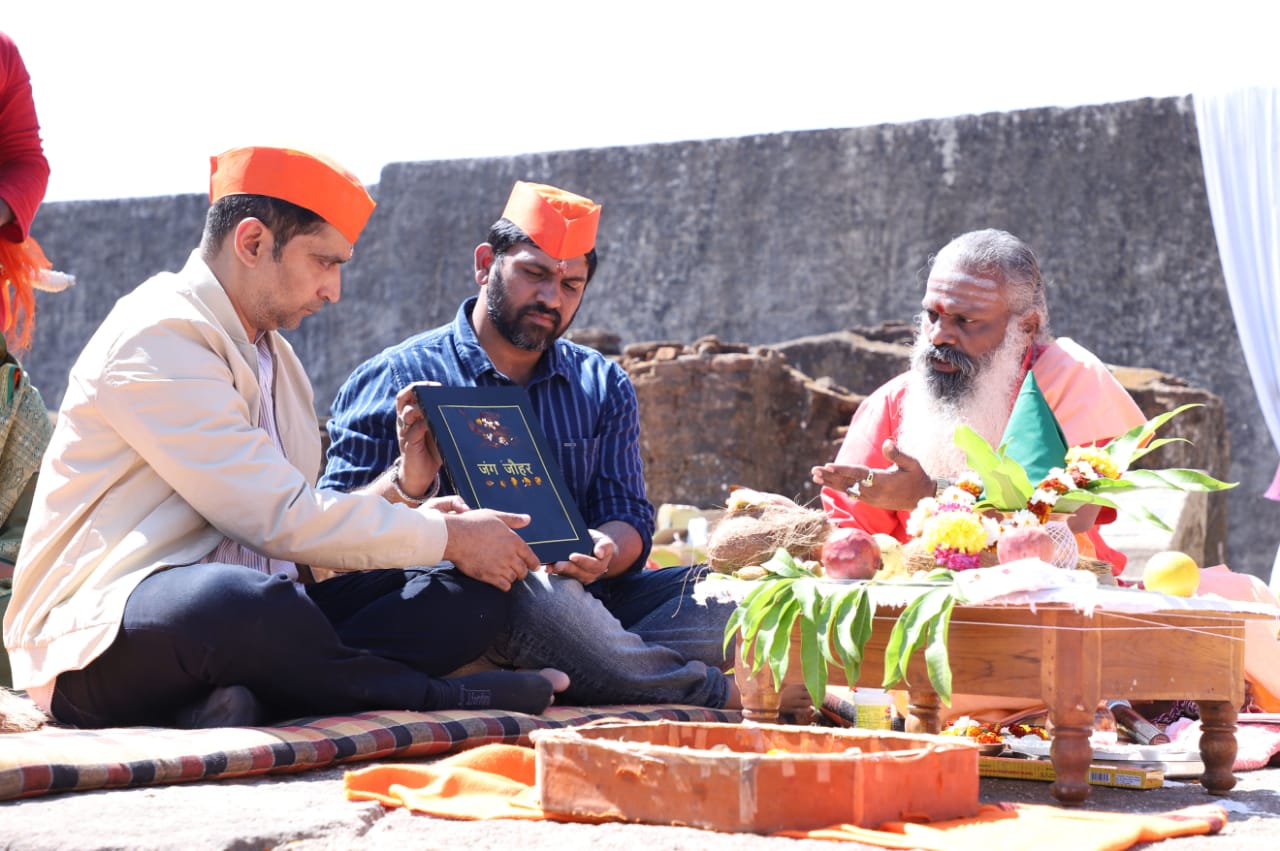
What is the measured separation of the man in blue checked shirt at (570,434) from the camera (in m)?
4.15

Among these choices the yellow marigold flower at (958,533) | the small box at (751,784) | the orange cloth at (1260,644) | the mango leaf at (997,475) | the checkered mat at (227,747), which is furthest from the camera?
the orange cloth at (1260,644)

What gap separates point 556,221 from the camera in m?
4.68

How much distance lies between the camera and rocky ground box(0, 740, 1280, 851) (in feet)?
7.93

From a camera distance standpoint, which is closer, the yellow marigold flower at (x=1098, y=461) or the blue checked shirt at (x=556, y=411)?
the yellow marigold flower at (x=1098, y=461)

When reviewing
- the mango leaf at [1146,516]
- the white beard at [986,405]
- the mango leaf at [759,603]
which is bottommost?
the mango leaf at [759,603]

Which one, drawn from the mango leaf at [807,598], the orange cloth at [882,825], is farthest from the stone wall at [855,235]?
the orange cloth at [882,825]

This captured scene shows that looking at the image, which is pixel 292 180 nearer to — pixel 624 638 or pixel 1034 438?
pixel 624 638

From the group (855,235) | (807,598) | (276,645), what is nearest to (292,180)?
(276,645)

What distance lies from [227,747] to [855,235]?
973 cm

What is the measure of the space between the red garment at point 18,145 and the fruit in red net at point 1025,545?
302 centimetres

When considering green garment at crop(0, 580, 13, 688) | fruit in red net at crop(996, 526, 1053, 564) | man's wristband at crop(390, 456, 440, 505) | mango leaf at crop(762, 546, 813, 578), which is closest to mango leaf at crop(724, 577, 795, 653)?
mango leaf at crop(762, 546, 813, 578)

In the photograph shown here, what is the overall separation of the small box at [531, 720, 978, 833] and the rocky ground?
49 mm

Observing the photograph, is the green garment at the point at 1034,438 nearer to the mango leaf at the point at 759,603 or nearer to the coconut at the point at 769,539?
the coconut at the point at 769,539

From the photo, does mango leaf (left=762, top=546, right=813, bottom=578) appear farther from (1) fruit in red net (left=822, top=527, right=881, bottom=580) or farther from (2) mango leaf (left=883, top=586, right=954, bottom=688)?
(2) mango leaf (left=883, top=586, right=954, bottom=688)
